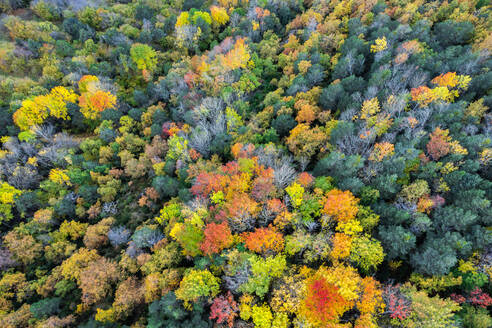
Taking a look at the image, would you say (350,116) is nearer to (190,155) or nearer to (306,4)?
(190,155)

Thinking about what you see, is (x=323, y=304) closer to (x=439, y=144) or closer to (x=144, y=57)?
(x=439, y=144)

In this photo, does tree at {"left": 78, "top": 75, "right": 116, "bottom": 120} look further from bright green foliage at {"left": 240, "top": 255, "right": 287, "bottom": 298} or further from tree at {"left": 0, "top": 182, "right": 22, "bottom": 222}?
bright green foliage at {"left": 240, "top": 255, "right": 287, "bottom": 298}

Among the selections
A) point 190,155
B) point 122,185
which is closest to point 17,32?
point 122,185

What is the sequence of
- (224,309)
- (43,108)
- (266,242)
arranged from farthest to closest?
(43,108), (266,242), (224,309)

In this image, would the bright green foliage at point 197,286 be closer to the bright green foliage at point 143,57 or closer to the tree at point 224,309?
the tree at point 224,309

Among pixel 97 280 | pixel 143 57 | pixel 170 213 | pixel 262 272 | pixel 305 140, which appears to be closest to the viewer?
pixel 262 272

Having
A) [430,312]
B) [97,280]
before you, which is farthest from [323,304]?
[97,280]

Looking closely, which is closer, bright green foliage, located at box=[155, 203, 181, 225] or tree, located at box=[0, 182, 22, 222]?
bright green foliage, located at box=[155, 203, 181, 225]

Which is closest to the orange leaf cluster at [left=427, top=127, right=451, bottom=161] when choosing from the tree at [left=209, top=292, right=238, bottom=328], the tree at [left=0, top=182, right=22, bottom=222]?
the tree at [left=209, top=292, right=238, bottom=328]

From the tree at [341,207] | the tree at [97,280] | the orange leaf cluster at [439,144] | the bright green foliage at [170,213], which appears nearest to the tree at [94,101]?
the bright green foliage at [170,213]
